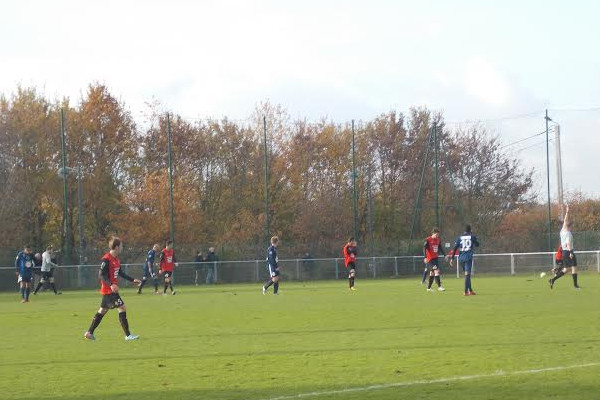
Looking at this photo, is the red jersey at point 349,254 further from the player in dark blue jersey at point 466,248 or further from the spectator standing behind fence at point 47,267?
the spectator standing behind fence at point 47,267

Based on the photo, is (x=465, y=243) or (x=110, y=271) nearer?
(x=110, y=271)

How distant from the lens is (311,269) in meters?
50.1

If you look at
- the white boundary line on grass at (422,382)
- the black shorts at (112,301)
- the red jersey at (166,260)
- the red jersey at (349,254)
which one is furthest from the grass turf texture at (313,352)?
the red jersey at (166,260)

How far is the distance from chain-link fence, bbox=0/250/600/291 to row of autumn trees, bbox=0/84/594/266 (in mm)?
3071

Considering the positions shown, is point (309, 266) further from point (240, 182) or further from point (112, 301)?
point (112, 301)

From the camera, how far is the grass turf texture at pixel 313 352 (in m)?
10.6

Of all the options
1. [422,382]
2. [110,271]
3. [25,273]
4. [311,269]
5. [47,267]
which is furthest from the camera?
[311,269]

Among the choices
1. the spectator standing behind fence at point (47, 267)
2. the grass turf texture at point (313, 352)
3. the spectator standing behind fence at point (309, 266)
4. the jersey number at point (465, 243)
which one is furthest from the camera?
the spectator standing behind fence at point (309, 266)

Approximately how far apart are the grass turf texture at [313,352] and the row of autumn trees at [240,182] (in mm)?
31342

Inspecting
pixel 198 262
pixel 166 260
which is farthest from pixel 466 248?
pixel 198 262

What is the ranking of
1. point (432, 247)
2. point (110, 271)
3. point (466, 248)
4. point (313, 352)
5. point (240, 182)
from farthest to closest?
point (240, 182) < point (432, 247) < point (466, 248) < point (110, 271) < point (313, 352)

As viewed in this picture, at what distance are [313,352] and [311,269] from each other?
36.2m

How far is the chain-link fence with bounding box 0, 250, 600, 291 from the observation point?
46.4 meters

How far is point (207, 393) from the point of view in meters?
10.4
